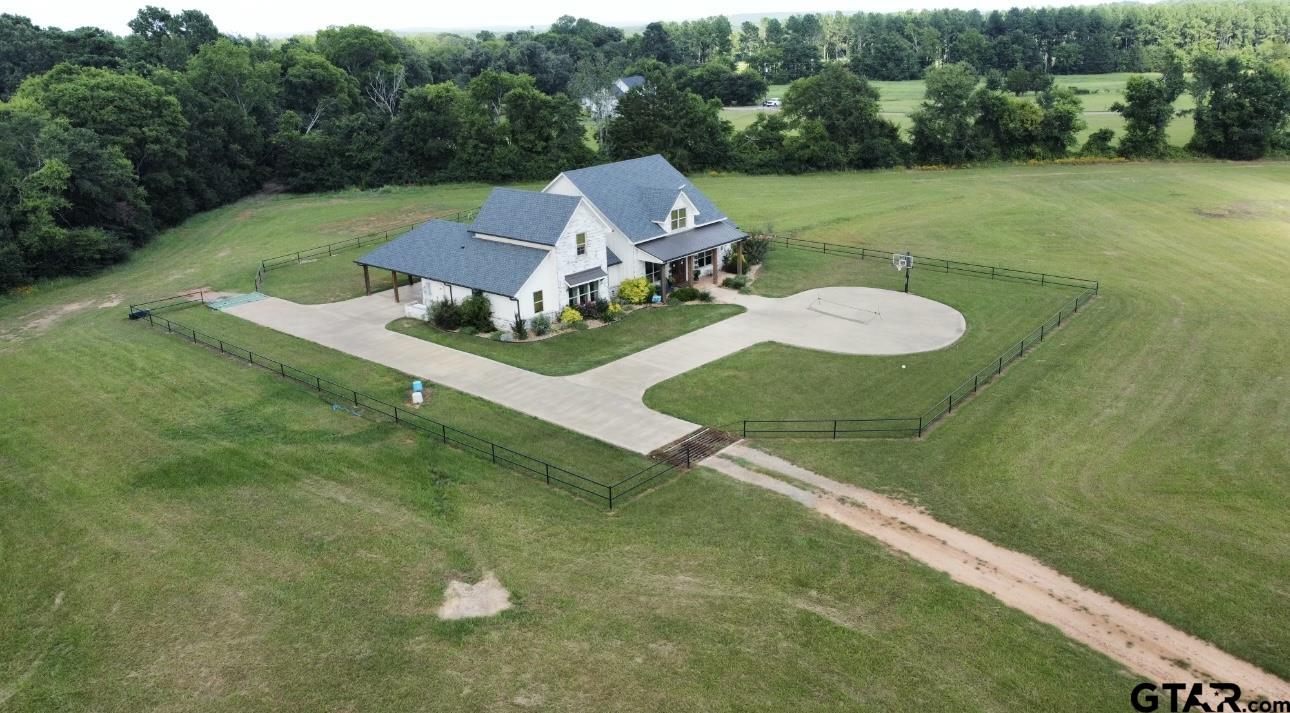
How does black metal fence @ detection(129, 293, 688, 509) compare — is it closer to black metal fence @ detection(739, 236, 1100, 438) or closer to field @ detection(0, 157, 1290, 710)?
field @ detection(0, 157, 1290, 710)

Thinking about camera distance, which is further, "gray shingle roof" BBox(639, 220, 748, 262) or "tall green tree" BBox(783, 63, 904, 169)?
"tall green tree" BBox(783, 63, 904, 169)

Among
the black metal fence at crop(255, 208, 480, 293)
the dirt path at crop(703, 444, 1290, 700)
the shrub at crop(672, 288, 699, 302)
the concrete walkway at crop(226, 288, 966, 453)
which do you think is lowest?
the dirt path at crop(703, 444, 1290, 700)

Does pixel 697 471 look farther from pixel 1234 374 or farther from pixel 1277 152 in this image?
pixel 1277 152

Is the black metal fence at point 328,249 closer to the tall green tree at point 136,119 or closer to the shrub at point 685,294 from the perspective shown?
the tall green tree at point 136,119

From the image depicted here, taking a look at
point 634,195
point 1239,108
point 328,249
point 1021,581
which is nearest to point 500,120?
point 328,249

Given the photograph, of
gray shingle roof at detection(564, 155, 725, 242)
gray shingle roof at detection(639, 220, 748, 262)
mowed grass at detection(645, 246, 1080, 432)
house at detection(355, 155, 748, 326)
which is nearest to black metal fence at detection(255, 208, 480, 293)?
house at detection(355, 155, 748, 326)

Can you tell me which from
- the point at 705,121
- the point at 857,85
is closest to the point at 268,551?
the point at 705,121

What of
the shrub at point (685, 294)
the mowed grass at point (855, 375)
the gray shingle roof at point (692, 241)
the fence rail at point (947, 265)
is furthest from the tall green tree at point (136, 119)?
the mowed grass at point (855, 375)
